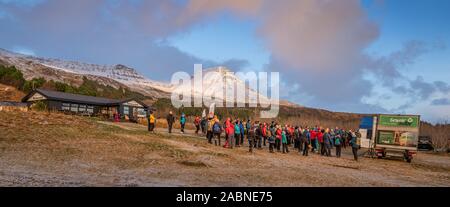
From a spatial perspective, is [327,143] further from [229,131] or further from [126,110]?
[126,110]

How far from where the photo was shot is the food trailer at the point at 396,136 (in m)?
25.5

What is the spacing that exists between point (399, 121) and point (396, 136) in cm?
110

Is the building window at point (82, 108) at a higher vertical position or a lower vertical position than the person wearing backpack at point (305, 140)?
higher

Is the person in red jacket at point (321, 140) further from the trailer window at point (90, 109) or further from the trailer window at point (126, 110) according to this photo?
the trailer window at point (90, 109)

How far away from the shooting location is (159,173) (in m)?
12.6

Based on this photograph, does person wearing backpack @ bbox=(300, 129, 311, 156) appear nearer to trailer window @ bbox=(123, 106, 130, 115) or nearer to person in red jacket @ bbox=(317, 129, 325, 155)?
person in red jacket @ bbox=(317, 129, 325, 155)

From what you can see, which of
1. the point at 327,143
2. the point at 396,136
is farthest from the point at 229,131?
the point at 396,136

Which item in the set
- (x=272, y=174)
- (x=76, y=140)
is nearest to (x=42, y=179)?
(x=272, y=174)

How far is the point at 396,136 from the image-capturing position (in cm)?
2608

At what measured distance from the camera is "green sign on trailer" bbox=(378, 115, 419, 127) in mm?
25688

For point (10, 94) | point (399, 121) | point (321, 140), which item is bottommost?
point (321, 140)

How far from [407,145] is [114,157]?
1984 centimetres

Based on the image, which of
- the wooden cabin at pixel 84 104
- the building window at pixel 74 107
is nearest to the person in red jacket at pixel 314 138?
the wooden cabin at pixel 84 104
